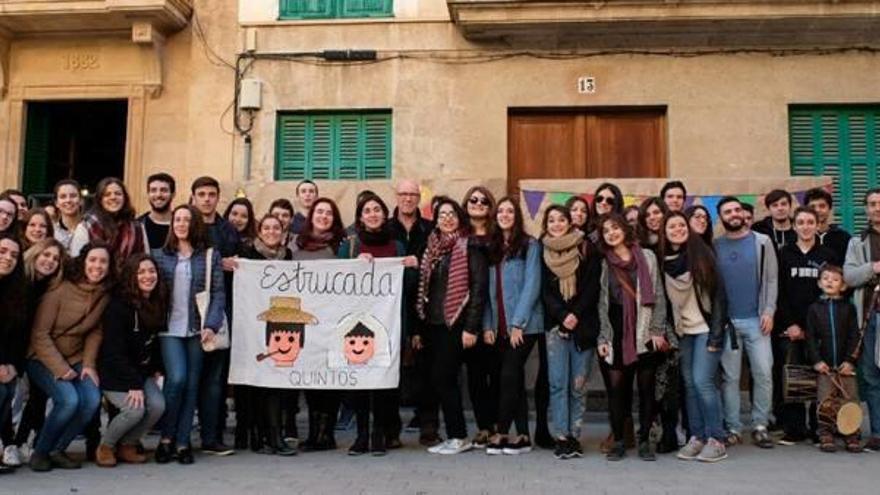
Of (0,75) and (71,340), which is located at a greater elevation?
(0,75)

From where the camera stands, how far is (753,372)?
6.67 m

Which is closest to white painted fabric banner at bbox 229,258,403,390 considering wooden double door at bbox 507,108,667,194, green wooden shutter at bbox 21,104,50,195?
wooden double door at bbox 507,108,667,194

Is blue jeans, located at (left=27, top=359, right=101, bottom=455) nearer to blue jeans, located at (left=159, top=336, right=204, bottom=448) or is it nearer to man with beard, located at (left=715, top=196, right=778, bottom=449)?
blue jeans, located at (left=159, top=336, right=204, bottom=448)

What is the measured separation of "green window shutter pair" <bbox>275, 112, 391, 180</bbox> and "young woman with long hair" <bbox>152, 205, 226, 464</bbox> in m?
5.30

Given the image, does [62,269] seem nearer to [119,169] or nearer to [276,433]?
[276,433]

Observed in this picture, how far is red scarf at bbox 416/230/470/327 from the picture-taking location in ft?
20.8

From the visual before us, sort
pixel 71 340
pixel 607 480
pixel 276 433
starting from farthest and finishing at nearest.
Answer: pixel 276 433
pixel 71 340
pixel 607 480

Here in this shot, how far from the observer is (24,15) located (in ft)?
36.7

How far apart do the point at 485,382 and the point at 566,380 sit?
0.67m

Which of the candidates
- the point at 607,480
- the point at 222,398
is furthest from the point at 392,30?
the point at 607,480

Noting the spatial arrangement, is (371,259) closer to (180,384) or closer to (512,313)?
(512,313)

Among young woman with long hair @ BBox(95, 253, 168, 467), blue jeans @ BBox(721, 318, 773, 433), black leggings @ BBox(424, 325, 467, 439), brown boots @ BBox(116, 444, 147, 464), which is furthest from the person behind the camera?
blue jeans @ BBox(721, 318, 773, 433)

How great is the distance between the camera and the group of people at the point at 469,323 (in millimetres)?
5973

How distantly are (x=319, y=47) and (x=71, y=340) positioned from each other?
6531mm
